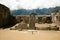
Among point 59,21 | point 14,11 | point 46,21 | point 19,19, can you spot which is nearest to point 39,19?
point 46,21

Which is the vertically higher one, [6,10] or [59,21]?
[6,10]

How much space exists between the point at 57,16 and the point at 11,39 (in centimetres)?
2211

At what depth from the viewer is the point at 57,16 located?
31797 millimetres

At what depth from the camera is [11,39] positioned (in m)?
11.2

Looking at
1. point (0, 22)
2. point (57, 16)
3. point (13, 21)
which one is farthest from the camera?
point (13, 21)

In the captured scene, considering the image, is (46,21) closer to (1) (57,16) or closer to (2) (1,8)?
(1) (57,16)

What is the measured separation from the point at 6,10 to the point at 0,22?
5.45m

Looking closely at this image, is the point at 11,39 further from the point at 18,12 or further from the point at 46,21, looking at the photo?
the point at 18,12

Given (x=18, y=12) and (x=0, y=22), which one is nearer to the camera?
(x=0, y=22)

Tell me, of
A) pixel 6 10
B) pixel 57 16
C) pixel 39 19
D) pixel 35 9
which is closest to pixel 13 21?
pixel 6 10

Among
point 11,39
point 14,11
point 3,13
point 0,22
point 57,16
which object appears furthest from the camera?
point 14,11

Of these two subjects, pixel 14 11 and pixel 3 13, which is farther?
pixel 14 11

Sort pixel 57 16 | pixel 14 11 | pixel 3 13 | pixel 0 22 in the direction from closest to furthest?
pixel 0 22 < pixel 3 13 < pixel 57 16 < pixel 14 11

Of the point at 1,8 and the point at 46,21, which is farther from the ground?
the point at 1,8
